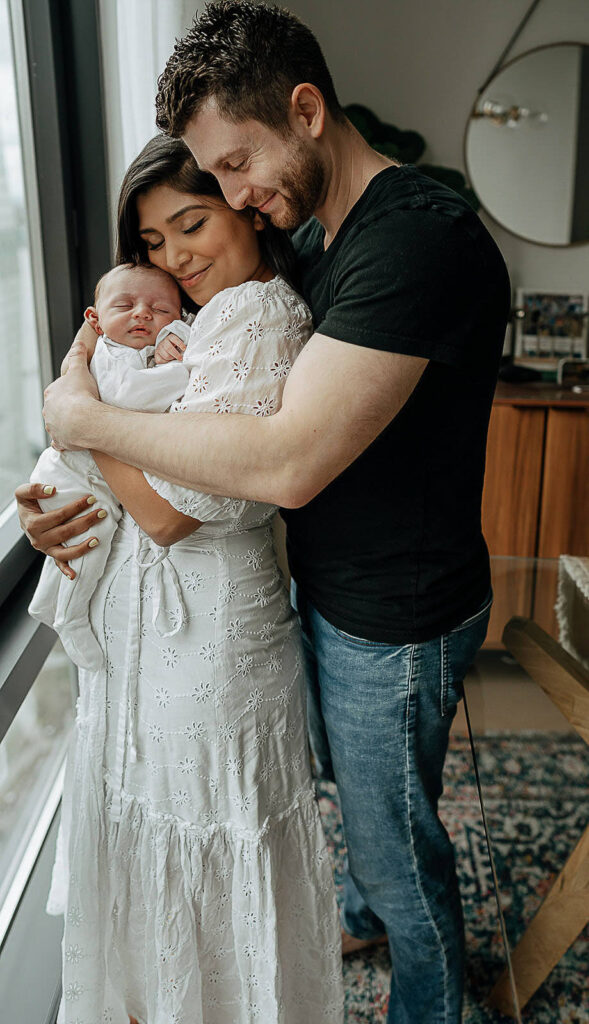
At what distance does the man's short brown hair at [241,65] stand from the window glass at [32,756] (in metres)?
1.17

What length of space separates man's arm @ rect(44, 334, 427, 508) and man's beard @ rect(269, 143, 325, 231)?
0.71 ft

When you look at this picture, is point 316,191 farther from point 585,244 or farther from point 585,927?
point 585,244

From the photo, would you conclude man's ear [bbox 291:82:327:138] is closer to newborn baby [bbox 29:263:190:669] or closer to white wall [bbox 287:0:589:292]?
newborn baby [bbox 29:263:190:669]

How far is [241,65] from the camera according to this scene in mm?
971

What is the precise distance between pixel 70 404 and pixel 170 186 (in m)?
0.34

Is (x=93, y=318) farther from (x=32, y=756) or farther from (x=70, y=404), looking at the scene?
(x=32, y=756)

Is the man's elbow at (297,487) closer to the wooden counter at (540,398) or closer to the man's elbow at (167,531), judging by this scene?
the man's elbow at (167,531)

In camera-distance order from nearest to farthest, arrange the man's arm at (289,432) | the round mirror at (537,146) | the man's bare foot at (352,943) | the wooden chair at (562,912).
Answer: the man's arm at (289,432) → the wooden chair at (562,912) → the man's bare foot at (352,943) → the round mirror at (537,146)

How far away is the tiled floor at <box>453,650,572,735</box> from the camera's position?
1.46 meters

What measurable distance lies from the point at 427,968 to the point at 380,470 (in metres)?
0.83

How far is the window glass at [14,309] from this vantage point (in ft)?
5.32

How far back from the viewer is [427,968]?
4.40 ft

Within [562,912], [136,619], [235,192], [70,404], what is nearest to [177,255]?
[235,192]

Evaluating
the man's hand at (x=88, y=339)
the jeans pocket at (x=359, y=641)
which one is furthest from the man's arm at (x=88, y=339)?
the jeans pocket at (x=359, y=641)
